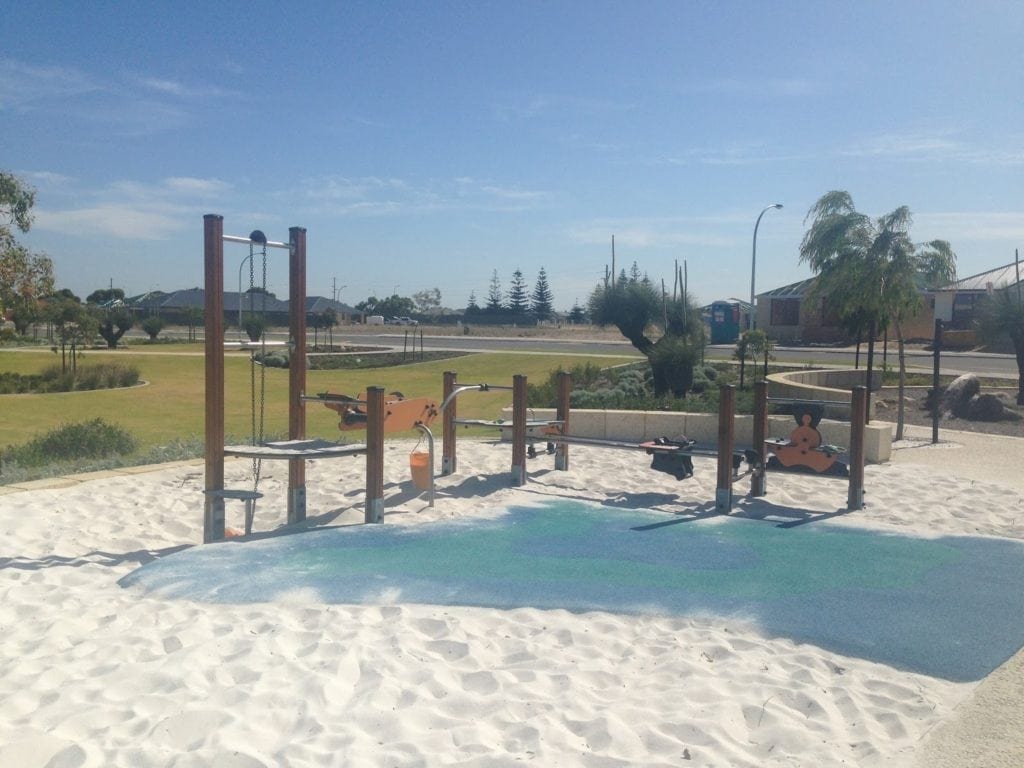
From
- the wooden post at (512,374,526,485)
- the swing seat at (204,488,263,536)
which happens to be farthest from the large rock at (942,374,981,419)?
the swing seat at (204,488,263,536)

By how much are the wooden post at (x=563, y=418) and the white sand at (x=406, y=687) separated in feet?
18.4

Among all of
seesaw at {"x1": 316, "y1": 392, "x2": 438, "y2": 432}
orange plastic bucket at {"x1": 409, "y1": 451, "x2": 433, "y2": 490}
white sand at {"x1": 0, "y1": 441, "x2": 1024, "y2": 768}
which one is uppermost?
seesaw at {"x1": 316, "y1": 392, "x2": 438, "y2": 432}

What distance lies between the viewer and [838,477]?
10.9 m

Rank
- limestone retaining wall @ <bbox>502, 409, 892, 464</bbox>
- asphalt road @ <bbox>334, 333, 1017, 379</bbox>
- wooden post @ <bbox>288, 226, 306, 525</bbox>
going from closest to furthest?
wooden post @ <bbox>288, 226, 306, 525</bbox>
limestone retaining wall @ <bbox>502, 409, 892, 464</bbox>
asphalt road @ <bbox>334, 333, 1017, 379</bbox>

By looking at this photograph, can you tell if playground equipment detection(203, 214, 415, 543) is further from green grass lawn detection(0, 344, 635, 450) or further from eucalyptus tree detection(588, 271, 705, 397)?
eucalyptus tree detection(588, 271, 705, 397)

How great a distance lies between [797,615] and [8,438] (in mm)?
14753

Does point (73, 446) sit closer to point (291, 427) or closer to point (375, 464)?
point (291, 427)

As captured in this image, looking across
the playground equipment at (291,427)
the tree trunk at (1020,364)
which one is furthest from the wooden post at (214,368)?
the tree trunk at (1020,364)

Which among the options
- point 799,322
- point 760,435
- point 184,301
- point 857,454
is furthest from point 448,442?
point 184,301

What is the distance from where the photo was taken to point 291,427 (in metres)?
8.96

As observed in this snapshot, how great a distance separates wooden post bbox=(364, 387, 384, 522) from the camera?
838 centimetres

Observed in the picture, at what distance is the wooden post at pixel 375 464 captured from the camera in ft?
27.5

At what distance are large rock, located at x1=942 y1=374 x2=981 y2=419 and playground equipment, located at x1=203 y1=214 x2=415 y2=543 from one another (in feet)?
42.1

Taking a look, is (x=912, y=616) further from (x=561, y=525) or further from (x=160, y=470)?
(x=160, y=470)
